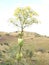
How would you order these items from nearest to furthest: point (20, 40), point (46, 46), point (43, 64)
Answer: point (20, 40) < point (43, 64) < point (46, 46)

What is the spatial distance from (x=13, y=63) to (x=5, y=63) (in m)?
0.78

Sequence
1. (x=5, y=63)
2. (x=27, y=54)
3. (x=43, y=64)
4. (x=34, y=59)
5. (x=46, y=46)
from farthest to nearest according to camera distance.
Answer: (x=46, y=46) → (x=27, y=54) → (x=34, y=59) → (x=43, y=64) → (x=5, y=63)

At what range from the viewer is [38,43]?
49375 millimetres

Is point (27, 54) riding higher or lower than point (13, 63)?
lower

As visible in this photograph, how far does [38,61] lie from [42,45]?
17101 mm

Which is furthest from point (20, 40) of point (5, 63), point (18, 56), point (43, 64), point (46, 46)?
point (46, 46)

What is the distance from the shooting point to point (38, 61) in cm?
3050

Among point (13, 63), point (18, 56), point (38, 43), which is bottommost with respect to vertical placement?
point (38, 43)

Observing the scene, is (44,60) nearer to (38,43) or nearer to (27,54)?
(27,54)

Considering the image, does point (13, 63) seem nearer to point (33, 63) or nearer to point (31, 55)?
Answer: point (33, 63)

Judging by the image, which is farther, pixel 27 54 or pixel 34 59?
pixel 27 54

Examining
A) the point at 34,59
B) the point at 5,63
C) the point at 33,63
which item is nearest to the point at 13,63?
the point at 5,63

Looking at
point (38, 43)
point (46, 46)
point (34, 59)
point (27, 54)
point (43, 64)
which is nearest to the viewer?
point (43, 64)

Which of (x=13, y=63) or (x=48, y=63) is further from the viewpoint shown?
(x=48, y=63)
